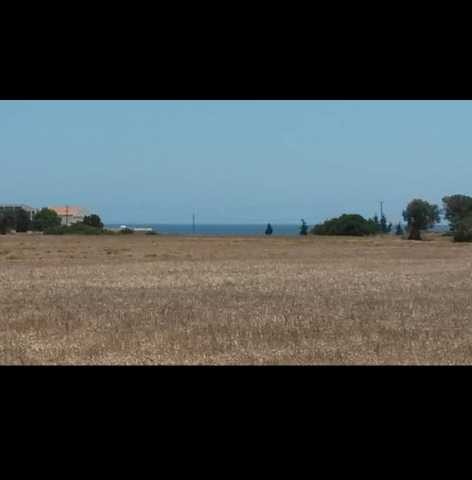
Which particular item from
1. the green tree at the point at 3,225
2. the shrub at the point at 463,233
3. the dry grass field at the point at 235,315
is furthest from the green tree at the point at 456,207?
the dry grass field at the point at 235,315

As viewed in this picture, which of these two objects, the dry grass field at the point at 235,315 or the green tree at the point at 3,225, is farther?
the green tree at the point at 3,225

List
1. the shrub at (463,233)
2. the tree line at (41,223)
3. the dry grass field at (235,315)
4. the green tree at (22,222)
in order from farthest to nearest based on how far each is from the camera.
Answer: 1. the green tree at (22,222)
2. the tree line at (41,223)
3. the shrub at (463,233)
4. the dry grass field at (235,315)

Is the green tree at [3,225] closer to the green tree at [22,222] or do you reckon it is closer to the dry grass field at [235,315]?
the green tree at [22,222]

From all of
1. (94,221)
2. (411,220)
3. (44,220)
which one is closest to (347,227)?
(411,220)

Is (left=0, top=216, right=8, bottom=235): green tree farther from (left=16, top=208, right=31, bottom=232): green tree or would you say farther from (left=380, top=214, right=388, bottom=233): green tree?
(left=380, top=214, right=388, bottom=233): green tree

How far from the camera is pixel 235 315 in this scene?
17.7 metres

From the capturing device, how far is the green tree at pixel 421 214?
95.7 meters

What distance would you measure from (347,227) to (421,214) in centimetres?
850

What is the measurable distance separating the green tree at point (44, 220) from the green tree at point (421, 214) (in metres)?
40.1
